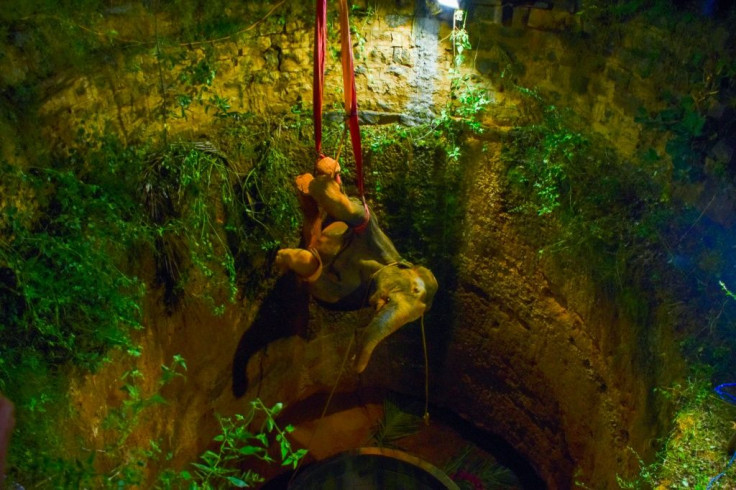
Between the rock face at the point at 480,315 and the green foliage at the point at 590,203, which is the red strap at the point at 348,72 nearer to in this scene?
the rock face at the point at 480,315

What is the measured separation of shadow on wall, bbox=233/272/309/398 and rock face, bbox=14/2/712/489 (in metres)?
0.08

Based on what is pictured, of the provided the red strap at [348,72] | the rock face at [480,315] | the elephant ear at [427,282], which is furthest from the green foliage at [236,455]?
the red strap at [348,72]

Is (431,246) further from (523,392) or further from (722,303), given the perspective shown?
(722,303)

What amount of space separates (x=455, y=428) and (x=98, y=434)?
11.0 feet

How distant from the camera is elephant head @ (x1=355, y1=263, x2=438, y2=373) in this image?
3.17m

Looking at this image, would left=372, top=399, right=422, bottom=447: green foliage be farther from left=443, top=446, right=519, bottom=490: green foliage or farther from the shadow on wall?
the shadow on wall

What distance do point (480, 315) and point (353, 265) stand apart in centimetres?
178

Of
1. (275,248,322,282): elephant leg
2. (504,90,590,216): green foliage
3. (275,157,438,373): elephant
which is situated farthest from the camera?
(504,90,590,216): green foliage

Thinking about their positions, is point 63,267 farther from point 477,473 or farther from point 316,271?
point 477,473

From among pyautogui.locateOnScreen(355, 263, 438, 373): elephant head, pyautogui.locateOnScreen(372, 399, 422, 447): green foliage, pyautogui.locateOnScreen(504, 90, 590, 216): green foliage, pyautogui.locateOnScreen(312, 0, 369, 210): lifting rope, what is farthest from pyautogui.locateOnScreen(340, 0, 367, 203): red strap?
pyautogui.locateOnScreen(372, 399, 422, 447): green foliage

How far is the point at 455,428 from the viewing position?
5.33 m

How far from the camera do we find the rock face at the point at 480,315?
3.44 m

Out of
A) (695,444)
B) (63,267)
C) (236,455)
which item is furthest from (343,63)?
(695,444)

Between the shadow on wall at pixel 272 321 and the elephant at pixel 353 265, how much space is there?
44.9 inches
